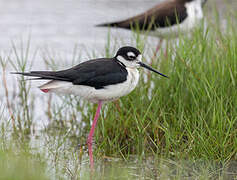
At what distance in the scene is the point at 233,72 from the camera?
4.67 m

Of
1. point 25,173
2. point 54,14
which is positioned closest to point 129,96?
point 25,173

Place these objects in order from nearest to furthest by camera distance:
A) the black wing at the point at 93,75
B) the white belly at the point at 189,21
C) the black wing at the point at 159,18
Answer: the black wing at the point at 93,75 → the white belly at the point at 189,21 → the black wing at the point at 159,18

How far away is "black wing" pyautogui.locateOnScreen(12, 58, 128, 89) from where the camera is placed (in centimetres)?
401

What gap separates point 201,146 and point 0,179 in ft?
6.09

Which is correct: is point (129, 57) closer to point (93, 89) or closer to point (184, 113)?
point (93, 89)

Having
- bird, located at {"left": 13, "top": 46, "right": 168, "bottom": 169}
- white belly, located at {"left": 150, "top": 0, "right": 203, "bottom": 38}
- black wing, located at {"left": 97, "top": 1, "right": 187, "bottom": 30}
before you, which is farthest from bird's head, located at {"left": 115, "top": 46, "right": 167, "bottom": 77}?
black wing, located at {"left": 97, "top": 1, "right": 187, "bottom": 30}

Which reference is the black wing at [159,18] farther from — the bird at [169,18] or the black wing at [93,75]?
the black wing at [93,75]

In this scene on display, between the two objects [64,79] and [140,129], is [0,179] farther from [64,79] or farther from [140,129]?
[140,129]

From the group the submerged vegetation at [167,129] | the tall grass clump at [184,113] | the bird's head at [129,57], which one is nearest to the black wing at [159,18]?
the submerged vegetation at [167,129]

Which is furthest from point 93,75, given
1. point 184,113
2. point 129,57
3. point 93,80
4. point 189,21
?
point 189,21

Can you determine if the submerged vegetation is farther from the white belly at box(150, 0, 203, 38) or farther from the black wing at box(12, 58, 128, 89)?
the white belly at box(150, 0, 203, 38)

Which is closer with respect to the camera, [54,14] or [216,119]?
[216,119]

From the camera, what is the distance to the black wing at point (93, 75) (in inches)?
158

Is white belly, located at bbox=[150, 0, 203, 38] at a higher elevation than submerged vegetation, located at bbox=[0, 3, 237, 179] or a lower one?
higher
